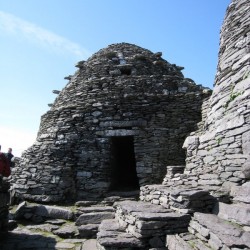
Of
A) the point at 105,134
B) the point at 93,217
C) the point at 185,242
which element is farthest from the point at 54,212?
the point at 185,242

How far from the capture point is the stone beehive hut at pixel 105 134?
29.9 ft

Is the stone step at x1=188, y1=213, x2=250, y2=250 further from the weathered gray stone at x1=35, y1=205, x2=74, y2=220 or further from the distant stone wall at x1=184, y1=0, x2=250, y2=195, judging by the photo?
the weathered gray stone at x1=35, y1=205, x2=74, y2=220

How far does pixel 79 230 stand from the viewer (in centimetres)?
634

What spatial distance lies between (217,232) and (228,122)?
271 cm

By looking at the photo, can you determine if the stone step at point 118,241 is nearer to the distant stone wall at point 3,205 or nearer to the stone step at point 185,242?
the stone step at point 185,242

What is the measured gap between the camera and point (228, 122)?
222 inches

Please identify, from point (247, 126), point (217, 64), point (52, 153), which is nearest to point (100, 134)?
point (52, 153)

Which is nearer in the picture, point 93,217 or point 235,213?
point 235,213

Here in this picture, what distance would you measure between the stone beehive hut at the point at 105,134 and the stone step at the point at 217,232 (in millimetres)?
4747

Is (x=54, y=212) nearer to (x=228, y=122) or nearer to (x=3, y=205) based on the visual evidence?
(x=3, y=205)

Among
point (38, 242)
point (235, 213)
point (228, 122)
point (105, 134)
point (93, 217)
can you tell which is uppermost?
point (105, 134)

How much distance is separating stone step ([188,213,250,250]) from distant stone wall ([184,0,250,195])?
0.99 m

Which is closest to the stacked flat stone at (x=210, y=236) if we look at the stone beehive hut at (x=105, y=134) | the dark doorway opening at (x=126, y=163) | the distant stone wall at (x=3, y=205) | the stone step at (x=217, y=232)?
the stone step at (x=217, y=232)

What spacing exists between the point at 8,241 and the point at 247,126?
545cm
